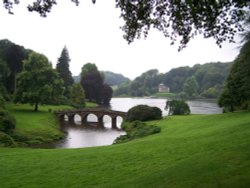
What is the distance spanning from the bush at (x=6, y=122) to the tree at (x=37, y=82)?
20.4m

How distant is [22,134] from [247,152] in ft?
105

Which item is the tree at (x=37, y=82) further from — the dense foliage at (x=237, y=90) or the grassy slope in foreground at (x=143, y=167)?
the grassy slope in foreground at (x=143, y=167)

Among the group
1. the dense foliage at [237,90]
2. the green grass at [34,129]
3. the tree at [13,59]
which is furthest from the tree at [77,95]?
the dense foliage at [237,90]

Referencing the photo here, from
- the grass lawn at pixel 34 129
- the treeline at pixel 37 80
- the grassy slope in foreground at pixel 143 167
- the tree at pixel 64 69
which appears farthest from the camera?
the tree at pixel 64 69

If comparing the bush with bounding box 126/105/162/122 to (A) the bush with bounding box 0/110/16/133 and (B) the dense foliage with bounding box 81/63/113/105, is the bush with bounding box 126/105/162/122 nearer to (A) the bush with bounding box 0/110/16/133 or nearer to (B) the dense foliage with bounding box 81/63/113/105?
(A) the bush with bounding box 0/110/16/133

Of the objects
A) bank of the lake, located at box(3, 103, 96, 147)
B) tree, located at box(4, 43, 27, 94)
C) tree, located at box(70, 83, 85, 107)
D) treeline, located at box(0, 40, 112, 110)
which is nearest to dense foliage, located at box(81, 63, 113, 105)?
treeline, located at box(0, 40, 112, 110)

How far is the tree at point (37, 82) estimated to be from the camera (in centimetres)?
6094

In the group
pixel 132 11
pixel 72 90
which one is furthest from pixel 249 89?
pixel 72 90

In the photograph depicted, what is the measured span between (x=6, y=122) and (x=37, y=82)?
25057 mm

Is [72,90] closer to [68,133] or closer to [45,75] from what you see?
[45,75]

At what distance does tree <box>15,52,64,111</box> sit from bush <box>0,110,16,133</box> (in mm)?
20380

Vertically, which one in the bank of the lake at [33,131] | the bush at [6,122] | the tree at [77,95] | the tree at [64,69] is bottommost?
the bank of the lake at [33,131]

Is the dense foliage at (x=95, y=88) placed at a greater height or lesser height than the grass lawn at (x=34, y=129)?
greater

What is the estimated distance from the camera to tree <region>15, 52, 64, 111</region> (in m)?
60.9
